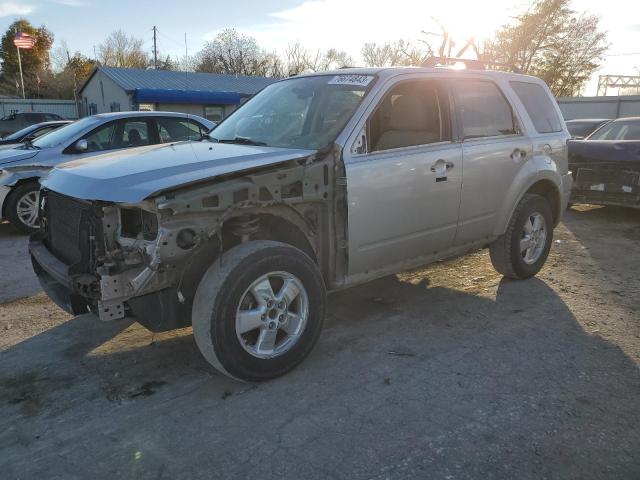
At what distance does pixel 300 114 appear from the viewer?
4.15 metres

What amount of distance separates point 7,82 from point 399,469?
6621 cm

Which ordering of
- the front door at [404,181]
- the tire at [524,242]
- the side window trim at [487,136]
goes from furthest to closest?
1. the tire at [524,242]
2. the side window trim at [487,136]
3. the front door at [404,181]

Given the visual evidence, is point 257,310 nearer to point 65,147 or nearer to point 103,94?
point 65,147

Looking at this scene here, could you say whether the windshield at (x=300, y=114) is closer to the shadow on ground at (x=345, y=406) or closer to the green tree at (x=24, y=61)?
the shadow on ground at (x=345, y=406)

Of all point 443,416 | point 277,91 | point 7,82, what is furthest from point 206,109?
point 7,82

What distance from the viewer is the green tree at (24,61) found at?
54594mm

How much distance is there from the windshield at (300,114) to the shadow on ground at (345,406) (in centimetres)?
151

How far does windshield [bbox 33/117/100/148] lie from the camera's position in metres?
7.57

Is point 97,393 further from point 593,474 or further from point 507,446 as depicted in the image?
point 593,474

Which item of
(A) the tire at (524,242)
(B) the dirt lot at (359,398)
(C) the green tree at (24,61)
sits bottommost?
(B) the dirt lot at (359,398)

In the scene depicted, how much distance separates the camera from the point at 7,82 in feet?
186

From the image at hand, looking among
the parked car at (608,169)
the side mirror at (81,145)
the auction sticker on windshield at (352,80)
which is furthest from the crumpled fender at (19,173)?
the parked car at (608,169)

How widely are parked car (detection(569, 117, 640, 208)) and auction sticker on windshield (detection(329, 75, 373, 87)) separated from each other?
594cm

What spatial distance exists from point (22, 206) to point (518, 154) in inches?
257
